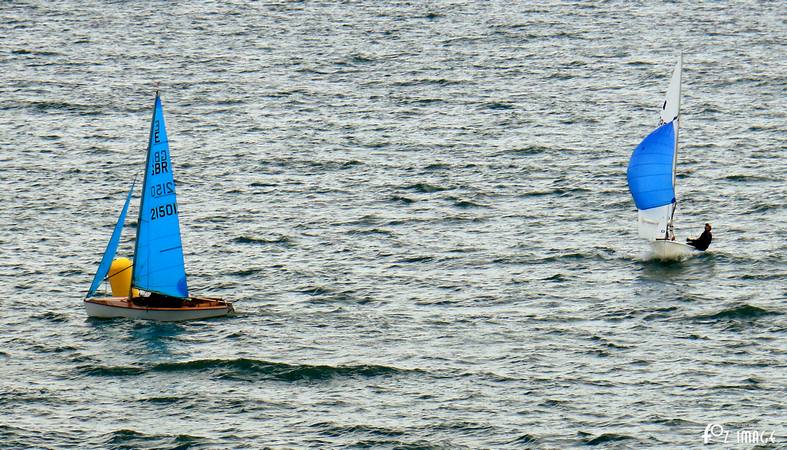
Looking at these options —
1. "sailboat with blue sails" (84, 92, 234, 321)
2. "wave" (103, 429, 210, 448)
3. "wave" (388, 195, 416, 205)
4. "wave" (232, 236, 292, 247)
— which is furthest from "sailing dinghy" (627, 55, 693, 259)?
"wave" (103, 429, 210, 448)

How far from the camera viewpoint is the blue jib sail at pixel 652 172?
74.9 meters

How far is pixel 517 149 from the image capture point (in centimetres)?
9519

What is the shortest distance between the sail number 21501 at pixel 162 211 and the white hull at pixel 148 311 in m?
4.00

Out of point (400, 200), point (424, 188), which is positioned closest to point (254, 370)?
point (400, 200)

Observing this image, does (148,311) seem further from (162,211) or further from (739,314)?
(739,314)

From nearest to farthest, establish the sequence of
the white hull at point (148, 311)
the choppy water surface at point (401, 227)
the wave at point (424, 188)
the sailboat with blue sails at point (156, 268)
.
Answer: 1. the choppy water surface at point (401, 227)
2. the white hull at point (148, 311)
3. the sailboat with blue sails at point (156, 268)
4. the wave at point (424, 188)

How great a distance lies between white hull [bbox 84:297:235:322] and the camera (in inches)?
2633

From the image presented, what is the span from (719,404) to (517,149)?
126 feet

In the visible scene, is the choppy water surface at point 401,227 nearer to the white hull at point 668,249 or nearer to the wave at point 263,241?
the wave at point 263,241

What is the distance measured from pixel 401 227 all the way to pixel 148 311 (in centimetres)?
1847

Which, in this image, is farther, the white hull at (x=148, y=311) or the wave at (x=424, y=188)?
the wave at (x=424, y=188)

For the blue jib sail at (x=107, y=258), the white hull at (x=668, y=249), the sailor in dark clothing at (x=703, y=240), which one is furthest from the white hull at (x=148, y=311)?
the sailor in dark clothing at (x=703, y=240)

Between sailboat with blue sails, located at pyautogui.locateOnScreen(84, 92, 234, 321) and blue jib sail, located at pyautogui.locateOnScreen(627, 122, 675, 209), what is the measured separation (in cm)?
2126

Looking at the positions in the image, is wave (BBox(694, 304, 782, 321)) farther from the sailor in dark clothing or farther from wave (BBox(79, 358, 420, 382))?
wave (BBox(79, 358, 420, 382))
